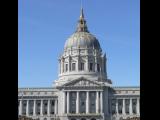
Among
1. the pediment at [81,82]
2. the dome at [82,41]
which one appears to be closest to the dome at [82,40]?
the dome at [82,41]

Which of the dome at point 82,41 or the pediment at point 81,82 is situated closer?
the pediment at point 81,82

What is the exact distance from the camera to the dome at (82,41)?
18238cm

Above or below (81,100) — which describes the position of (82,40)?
above

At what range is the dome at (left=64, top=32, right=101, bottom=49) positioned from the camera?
598ft

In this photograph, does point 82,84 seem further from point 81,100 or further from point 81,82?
point 81,100

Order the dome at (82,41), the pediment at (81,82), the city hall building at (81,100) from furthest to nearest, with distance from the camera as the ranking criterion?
the dome at (82,41), the pediment at (81,82), the city hall building at (81,100)

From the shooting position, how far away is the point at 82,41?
602ft

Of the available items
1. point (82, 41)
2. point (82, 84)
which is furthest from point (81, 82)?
point (82, 41)

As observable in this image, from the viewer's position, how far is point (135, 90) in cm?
16962

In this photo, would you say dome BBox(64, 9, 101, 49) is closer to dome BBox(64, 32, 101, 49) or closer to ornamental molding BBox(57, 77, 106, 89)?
dome BBox(64, 32, 101, 49)

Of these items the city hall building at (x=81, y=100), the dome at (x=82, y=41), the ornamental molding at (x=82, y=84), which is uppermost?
the dome at (x=82, y=41)

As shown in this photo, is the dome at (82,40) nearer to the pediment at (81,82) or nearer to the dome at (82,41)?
the dome at (82,41)
